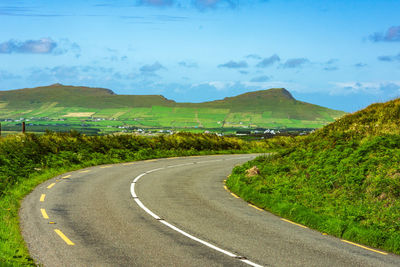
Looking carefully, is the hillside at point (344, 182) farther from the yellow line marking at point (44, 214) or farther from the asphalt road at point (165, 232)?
the yellow line marking at point (44, 214)

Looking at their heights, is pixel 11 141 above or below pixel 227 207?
above

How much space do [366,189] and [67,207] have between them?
9324 millimetres

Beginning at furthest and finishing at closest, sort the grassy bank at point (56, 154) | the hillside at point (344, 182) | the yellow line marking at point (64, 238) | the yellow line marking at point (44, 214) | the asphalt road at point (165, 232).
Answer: the yellow line marking at point (44, 214) → the hillside at point (344, 182) → the grassy bank at point (56, 154) → the yellow line marking at point (64, 238) → the asphalt road at point (165, 232)

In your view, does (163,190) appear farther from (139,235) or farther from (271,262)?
(271,262)

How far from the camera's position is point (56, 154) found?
28.2 metres

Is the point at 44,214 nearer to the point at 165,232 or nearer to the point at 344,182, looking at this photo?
the point at 165,232

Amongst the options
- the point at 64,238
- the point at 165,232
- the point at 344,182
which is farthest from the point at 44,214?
the point at 344,182

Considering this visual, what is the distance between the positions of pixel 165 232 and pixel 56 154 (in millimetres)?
18891

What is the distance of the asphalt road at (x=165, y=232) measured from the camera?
8922mm

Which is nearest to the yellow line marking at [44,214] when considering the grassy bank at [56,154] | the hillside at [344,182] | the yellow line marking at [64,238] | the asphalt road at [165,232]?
the asphalt road at [165,232]

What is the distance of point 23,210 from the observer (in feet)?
45.0

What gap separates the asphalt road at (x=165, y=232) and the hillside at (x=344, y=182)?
65 cm

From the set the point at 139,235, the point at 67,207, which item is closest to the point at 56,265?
the point at 139,235

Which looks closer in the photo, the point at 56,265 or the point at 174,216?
the point at 56,265
